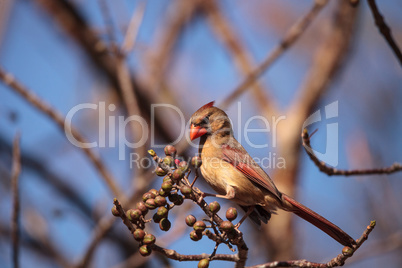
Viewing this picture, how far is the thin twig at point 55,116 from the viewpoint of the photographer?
3.79m

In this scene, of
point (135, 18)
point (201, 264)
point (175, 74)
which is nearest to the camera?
point (201, 264)

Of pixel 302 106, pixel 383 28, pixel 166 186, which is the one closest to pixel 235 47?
Result: pixel 302 106

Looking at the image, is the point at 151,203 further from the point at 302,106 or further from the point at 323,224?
the point at 302,106

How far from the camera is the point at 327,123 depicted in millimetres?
5020

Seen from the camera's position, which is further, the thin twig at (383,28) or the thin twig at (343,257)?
the thin twig at (383,28)

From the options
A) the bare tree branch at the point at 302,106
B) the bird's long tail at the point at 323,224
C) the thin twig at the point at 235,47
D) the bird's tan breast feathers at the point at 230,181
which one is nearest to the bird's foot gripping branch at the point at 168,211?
the bird's long tail at the point at 323,224

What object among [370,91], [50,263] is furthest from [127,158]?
[370,91]

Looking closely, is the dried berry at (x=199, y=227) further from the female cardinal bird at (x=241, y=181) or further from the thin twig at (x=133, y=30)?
the thin twig at (x=133, y=30)

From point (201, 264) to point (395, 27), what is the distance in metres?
5.76

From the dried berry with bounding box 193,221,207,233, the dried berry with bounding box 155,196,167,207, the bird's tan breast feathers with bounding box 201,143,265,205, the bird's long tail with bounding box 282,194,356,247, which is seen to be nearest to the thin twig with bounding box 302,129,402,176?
the bird's long tail with bounding box 282,194,356,247

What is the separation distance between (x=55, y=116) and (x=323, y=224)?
2382 millimetres

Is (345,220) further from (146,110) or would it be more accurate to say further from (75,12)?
(75,12)

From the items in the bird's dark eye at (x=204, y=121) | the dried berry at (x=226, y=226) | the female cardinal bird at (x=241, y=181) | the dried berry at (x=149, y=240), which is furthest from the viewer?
the bird's dark eye at (x=204, y=121)

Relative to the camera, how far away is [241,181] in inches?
122
